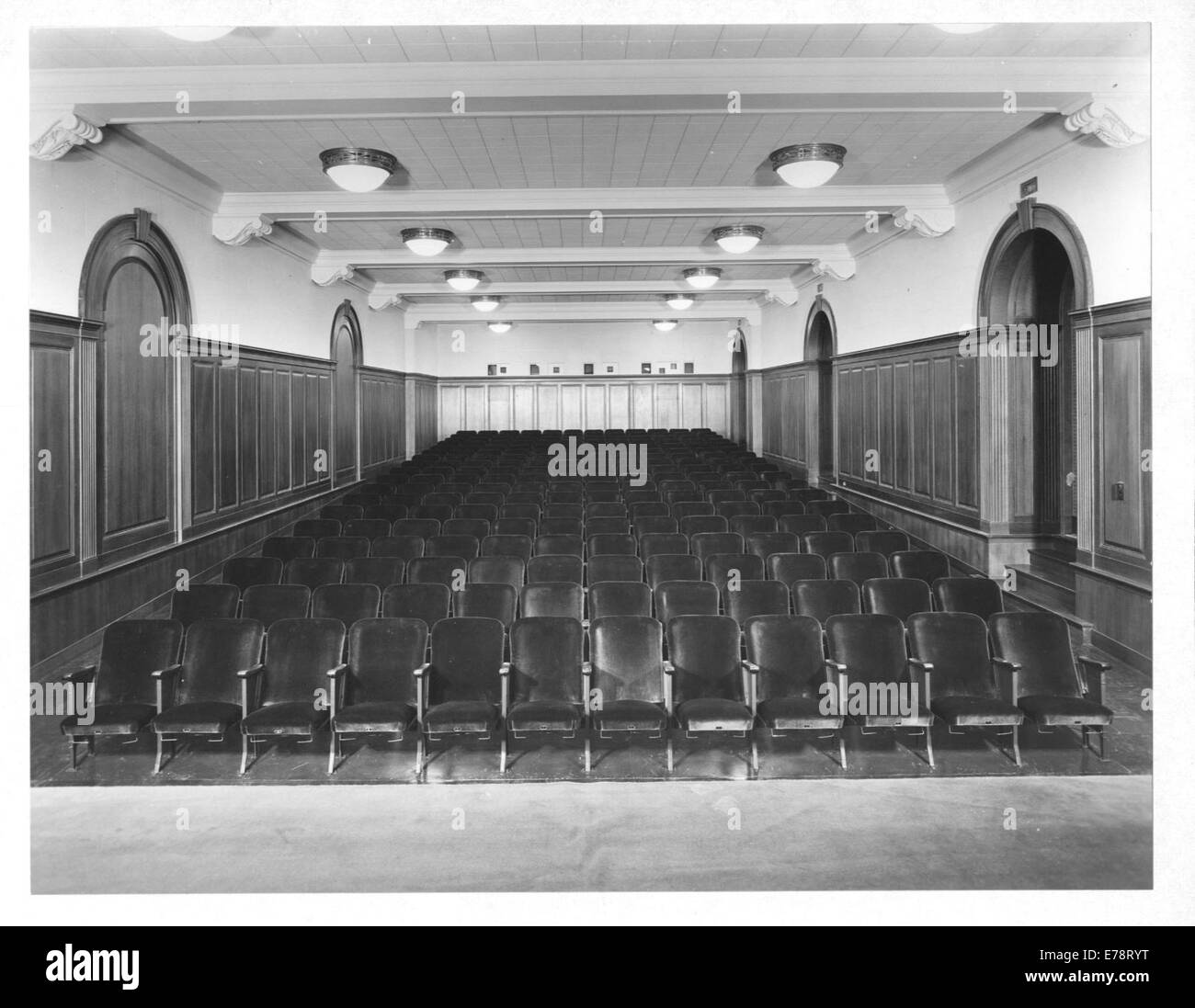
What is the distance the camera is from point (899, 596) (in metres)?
6.11

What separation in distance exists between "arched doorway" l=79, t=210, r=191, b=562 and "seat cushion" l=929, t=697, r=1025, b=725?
615 centimetres

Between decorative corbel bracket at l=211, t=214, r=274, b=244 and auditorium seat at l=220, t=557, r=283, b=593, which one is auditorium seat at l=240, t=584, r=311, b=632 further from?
decorative corbel bracket at l=211, t=214, r=274, b=244

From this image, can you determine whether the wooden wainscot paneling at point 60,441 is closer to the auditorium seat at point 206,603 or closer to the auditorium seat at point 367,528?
the auditorium seat at point 206,603

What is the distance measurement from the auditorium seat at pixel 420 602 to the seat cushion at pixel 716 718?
6.39ft

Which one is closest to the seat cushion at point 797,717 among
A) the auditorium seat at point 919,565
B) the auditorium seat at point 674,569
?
the auditorium seat at point 674,569

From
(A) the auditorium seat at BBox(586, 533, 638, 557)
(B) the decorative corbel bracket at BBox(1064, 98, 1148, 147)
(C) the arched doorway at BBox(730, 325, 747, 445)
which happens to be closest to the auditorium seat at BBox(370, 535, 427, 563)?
(A) the auditorium seat at BBox(586, 533, 638, 557)

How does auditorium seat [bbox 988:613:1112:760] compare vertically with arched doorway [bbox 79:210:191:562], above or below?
below

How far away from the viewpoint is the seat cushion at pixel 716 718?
471 centimetres

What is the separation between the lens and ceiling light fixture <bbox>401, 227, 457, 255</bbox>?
10820mm

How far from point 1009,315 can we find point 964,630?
4.40 meters

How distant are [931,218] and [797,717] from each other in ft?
21.8

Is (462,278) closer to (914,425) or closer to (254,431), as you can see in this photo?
(254,431)

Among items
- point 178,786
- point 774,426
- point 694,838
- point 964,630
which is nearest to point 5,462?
point 178,786

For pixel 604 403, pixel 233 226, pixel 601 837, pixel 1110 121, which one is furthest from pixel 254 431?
pixel 604 403
